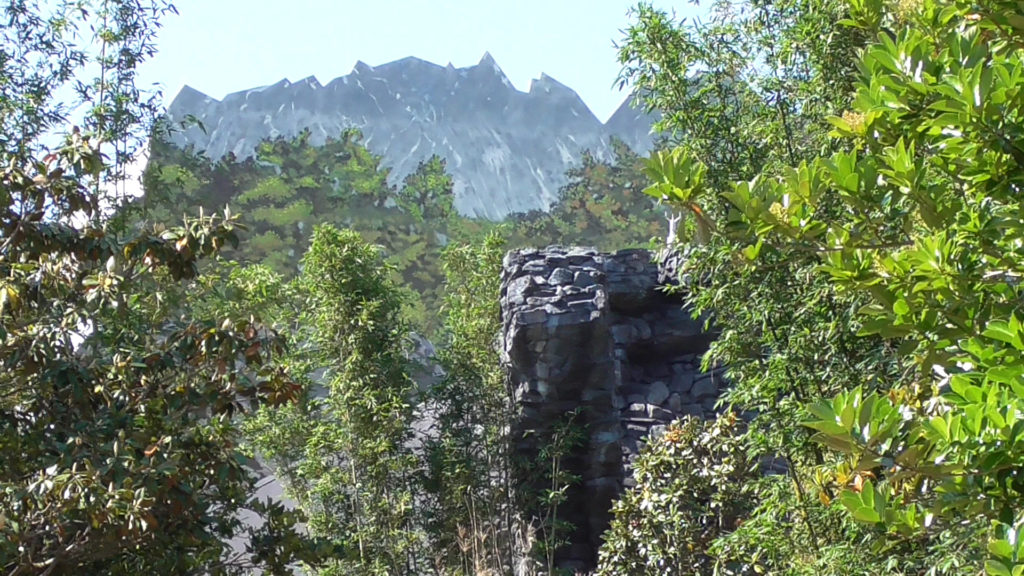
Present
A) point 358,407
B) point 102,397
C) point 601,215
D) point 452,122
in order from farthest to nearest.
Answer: point 452,122 → point 601,215 → point 358,407 → point 102,397

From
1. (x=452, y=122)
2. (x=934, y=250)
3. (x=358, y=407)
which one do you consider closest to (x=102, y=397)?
(x=934, y=250)

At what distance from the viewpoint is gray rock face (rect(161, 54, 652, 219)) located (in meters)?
21.0

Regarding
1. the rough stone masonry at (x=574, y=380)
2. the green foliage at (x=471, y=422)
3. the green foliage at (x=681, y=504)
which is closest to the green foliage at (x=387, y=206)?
the green foliage at (x=471, y=422)

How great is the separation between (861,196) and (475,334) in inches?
223

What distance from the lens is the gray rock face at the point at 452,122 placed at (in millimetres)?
20969

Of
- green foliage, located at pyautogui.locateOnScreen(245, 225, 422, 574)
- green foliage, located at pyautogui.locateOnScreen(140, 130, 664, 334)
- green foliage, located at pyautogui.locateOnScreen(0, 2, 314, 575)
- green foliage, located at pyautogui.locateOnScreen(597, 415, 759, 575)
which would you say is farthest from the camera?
green foliage, located at pyautogui.locateOnScreen(140, 130, 664, 334)

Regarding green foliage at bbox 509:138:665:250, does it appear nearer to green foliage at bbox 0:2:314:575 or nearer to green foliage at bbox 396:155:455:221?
green foliage at bbox 396:155:455:221

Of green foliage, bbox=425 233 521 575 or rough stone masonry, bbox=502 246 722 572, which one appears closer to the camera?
green foliage, bbox=425 233 521 575

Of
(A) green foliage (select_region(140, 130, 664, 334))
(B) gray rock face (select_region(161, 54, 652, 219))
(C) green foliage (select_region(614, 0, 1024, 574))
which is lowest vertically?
(C) green foliage (select_region(614, 0, 1024, 574))

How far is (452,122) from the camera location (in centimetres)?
2186

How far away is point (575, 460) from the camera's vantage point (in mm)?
7156

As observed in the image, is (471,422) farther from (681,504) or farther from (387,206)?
(387,206)

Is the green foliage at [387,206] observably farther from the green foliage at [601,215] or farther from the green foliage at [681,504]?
the green foliage at [681,504]

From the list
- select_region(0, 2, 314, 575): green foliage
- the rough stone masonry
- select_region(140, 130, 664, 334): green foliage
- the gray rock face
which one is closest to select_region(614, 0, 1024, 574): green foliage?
select_region(0, 2, 314, 575): green foliage
